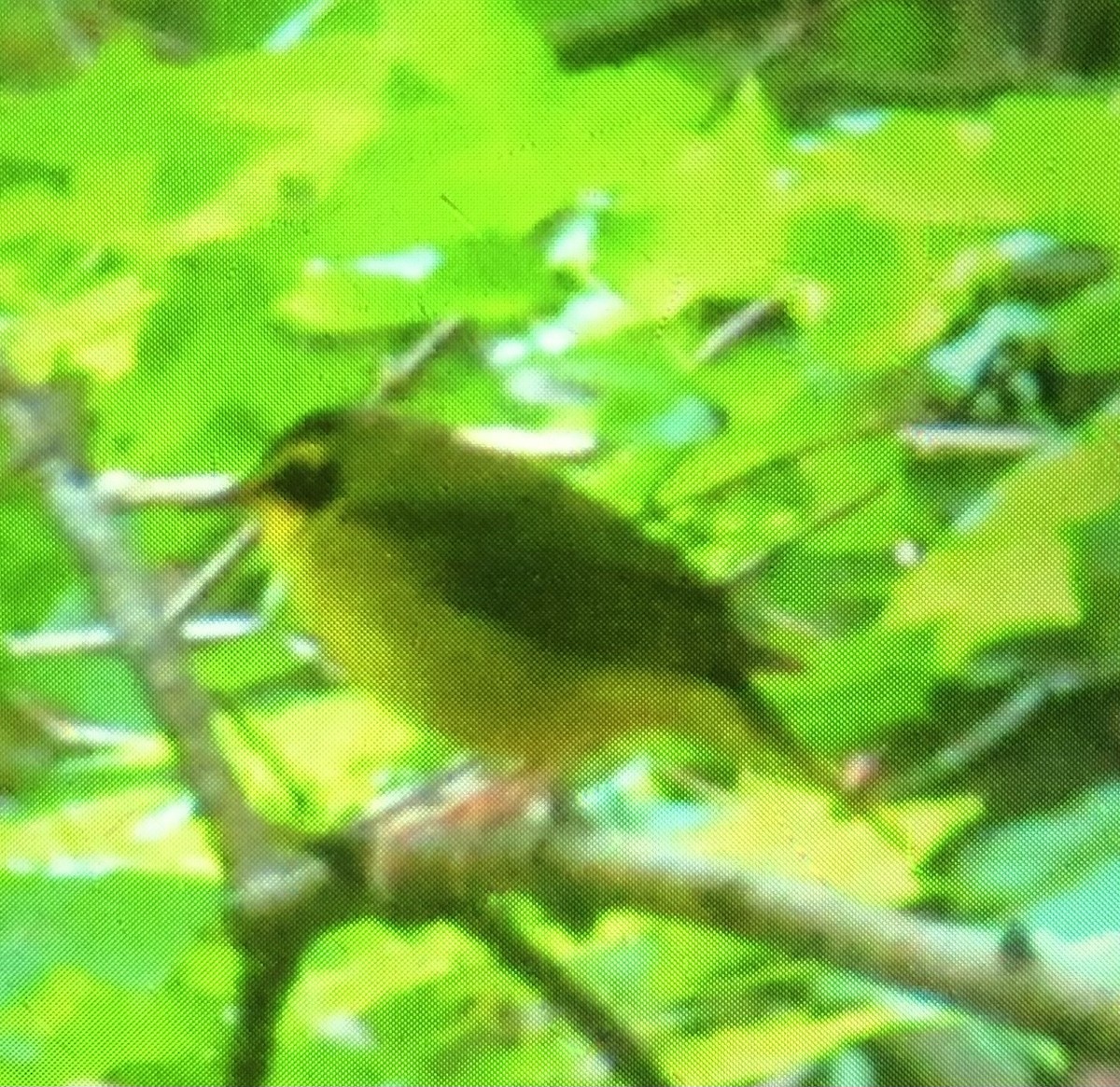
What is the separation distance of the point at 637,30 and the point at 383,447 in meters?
0.23

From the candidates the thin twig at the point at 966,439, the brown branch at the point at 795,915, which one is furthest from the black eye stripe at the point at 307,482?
the thin twig at the point at 966,439

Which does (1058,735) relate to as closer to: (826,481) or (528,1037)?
(826,481)

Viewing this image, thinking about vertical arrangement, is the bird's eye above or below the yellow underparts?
above

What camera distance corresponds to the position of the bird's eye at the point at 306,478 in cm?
68

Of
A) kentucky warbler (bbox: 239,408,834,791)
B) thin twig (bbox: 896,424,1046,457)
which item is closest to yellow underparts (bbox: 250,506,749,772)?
kentucky warbler (bbox: 239,408,834,791)

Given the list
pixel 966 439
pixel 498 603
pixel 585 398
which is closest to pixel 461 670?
pixel 498 603

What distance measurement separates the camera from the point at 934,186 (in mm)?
676

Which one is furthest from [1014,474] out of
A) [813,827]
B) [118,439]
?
[118,439]

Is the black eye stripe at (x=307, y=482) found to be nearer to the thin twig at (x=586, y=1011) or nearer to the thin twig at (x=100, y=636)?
the thin twig at (x=100, y=636)

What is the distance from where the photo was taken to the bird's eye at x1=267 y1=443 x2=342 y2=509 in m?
0.68

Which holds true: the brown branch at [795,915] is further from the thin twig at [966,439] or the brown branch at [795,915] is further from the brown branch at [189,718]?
the thin twig at [966,439]

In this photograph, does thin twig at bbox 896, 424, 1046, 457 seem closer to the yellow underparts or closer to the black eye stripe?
the yellow underparts

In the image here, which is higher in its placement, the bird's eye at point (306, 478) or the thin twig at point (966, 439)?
the bird's eye at point (306, 478)

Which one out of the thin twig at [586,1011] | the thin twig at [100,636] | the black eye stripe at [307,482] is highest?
the black eye stripe at [307,482]
